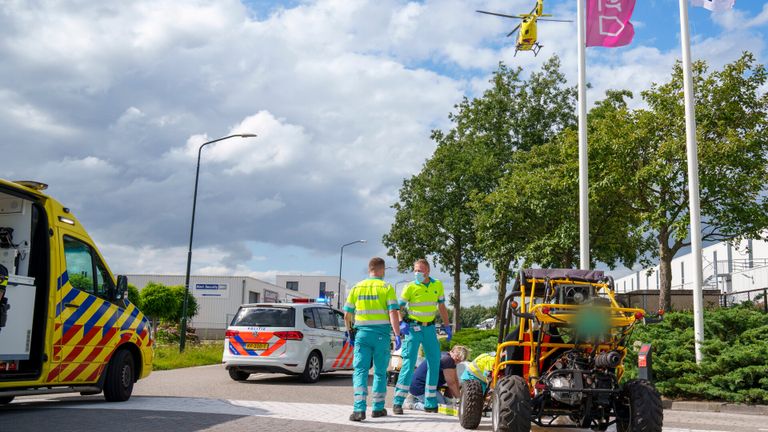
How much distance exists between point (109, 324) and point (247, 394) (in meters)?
3.04

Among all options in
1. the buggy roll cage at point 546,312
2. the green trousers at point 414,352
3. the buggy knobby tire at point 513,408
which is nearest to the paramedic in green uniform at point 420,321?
the green trousers at point 414,352

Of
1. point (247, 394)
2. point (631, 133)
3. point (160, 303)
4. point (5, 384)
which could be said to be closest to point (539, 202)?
point (631, 133)

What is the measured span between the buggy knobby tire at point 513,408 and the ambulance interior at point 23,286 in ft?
19.1

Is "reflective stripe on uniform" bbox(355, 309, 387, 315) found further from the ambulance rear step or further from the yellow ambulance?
the ambulance rear step

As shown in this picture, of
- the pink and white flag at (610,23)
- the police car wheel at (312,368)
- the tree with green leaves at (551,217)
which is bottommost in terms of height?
the police car wheel at (312,368)

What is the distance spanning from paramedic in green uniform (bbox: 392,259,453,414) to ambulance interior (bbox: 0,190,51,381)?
451 cm

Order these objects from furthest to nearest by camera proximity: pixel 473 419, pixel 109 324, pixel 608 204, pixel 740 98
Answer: pixel 608 204
pixel 740 98
pixel 109 324
pixel 473 419

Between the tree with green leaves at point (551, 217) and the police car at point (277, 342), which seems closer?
the police car at point (277, 342)

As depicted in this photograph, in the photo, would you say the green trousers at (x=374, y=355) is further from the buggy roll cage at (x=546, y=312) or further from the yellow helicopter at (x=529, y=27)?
the yellow helicopter at (x=529, y=27)

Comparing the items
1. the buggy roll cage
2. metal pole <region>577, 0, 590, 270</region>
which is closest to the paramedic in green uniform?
the buggy roll cage

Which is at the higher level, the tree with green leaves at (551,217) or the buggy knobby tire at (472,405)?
the tree with green leaves at (551,217)

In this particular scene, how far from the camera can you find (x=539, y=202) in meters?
28.6

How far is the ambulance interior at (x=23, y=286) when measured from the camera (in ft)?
30.7

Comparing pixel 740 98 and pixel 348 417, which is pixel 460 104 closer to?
pixel 740 98
